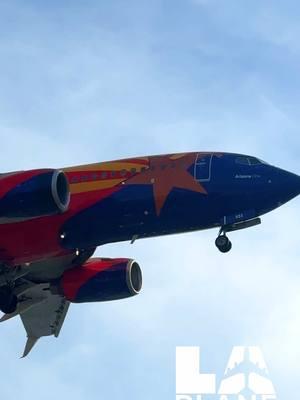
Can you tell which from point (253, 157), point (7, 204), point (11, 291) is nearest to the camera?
point (7, 204)

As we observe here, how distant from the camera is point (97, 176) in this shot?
44.7m

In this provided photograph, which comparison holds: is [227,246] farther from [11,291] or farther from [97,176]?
[11,291]

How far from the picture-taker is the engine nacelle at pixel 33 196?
4131cm

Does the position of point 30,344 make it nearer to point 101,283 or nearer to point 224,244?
point 101,283

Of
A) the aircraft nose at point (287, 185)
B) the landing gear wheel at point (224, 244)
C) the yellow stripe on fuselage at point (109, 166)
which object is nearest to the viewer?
the aircraft nose at point (287, 185)

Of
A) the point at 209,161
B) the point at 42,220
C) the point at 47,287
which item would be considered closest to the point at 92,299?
the point at 47,287

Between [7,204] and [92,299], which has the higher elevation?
[7,204]

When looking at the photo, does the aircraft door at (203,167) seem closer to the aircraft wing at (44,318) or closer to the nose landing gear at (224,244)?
the nose landing gear at (224,244)

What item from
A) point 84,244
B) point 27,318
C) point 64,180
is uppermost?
point 64,180

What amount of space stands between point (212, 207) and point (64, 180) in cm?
619

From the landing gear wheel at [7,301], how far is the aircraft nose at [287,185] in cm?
1318

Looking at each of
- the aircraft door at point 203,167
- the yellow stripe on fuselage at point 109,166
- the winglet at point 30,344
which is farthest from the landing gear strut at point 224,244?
the winglet at point 30,344

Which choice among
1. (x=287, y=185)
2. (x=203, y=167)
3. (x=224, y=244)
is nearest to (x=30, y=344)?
(x=224, y=244)

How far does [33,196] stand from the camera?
41250mm
